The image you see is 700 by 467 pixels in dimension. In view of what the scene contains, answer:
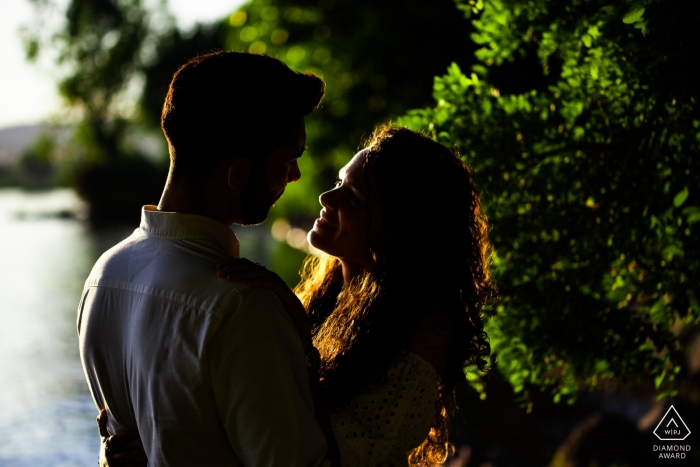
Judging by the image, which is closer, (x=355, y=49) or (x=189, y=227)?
(x=189, y=227)

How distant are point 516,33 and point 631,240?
937mm

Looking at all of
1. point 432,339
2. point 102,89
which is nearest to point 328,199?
point 432,339

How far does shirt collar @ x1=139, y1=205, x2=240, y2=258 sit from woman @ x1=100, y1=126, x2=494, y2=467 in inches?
25.2

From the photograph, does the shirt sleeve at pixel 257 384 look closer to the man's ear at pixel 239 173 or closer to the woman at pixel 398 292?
the man's ear at pixel 239 173

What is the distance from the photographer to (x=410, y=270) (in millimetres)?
2191

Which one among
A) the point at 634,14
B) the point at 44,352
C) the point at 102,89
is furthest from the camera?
the point at 102,89

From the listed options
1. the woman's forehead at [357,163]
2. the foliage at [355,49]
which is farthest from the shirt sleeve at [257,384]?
the foliage at [355,49]

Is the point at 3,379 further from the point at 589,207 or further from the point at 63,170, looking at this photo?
the point at 63,170

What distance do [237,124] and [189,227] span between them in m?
0.24

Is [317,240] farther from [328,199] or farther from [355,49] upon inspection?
[355,49]

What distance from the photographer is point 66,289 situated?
10227 millimetres

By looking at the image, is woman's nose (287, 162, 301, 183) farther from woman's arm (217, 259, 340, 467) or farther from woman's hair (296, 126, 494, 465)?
woman's hair (296, 126, 494, 465)

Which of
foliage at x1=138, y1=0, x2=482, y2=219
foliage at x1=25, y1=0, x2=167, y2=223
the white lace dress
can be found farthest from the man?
foliage at x1=25, y1=0, x2=167, y2=223

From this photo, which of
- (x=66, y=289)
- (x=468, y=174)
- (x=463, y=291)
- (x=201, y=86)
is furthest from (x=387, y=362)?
(x=66, y=289)
